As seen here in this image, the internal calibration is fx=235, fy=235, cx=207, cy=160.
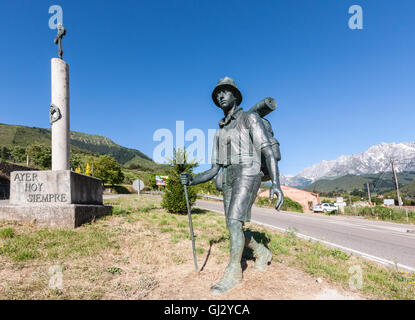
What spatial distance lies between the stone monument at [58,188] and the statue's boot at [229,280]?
4.64m

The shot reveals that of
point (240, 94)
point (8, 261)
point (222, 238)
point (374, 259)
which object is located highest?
point (240, 94)

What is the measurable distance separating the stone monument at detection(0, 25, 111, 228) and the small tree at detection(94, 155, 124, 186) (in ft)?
157

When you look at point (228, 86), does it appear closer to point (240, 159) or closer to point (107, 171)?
point (240, 159)

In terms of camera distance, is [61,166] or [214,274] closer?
[214,274]

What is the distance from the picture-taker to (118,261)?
4.00 m

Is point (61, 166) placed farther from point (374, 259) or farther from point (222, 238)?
point (374, 259)

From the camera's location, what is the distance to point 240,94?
3516mm

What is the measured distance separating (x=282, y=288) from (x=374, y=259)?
419 cm

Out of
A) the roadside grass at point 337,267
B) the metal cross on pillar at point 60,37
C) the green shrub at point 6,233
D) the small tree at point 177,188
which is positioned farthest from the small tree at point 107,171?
the roadside grass at point 337,267

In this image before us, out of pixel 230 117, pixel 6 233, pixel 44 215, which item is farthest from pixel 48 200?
pixel 230 117
